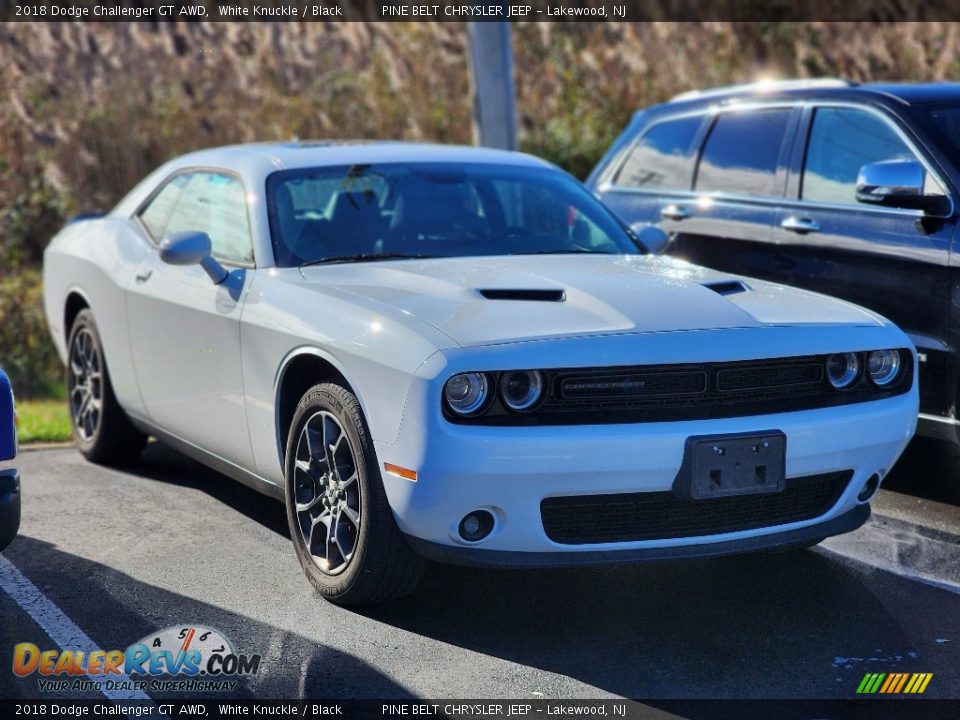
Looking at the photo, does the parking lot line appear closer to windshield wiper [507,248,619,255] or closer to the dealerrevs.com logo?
the dealerrevs.com logo

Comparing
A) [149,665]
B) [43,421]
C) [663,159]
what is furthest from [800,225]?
[43,421]

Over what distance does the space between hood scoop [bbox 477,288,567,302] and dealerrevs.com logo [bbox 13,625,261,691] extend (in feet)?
4.44

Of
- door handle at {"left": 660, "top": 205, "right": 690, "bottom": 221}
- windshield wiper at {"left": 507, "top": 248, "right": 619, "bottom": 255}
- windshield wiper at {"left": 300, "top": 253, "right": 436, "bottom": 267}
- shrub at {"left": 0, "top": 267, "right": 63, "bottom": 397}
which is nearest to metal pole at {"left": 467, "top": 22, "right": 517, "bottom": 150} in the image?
door handle at {"left": 660, "top": 205, "right": 690, "bottom": 221}

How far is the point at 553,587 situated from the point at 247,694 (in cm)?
134

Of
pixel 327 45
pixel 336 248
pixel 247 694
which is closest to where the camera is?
pixel 247 694

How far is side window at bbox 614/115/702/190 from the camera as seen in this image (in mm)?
7348

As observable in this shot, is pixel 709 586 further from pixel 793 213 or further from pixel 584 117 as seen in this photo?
pixel 584 117

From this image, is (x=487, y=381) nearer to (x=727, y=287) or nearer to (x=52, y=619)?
(x=727, y=287)

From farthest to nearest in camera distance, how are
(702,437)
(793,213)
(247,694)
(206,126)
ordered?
(206,126), (793,213), (702,437), (247,694)

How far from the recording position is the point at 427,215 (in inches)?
217

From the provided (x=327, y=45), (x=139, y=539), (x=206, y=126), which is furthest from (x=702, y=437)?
(x=327, y=45)

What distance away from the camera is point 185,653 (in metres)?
4.07

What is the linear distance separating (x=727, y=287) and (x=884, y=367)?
594 millimetres

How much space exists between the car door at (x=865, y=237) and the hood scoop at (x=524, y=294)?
2.03 m
